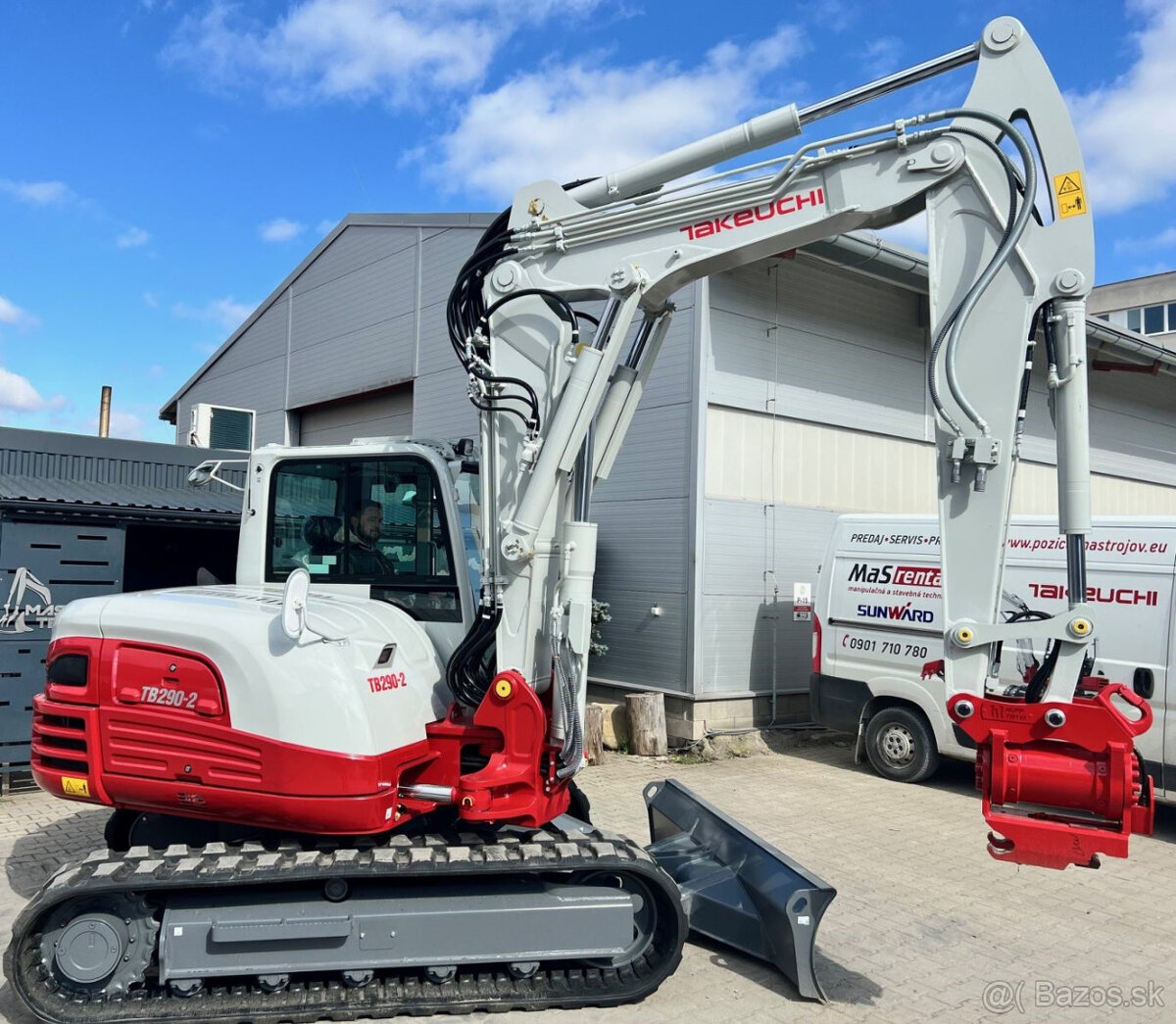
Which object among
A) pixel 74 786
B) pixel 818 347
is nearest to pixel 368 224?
pixel 818 347

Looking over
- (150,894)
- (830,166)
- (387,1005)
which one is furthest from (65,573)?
(830,166)

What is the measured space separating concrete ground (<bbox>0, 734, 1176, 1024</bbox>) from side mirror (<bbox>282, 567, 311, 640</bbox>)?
2.01m

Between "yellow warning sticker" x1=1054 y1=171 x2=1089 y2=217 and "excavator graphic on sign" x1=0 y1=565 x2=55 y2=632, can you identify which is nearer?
"yellow warning sticker" x1=1054 y1=171 x2=1089 y2=217

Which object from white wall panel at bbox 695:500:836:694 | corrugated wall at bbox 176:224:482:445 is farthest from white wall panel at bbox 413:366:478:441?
white wall panel at bbox 695:500:836:694

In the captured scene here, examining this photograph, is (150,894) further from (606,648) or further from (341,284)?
(341,284)

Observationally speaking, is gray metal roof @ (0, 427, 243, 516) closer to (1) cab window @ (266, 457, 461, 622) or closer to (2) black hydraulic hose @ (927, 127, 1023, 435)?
(1) cab window @ (266, 457, 461, 622)

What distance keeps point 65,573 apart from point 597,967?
6.70m

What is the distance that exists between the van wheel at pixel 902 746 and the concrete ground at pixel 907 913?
222 mm

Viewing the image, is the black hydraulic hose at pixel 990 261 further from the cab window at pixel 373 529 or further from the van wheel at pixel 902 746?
the van wheel at pixel 902 746

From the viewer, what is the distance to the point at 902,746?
933 centimetres

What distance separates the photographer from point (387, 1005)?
428 centimetres

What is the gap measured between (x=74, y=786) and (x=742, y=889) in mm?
3321

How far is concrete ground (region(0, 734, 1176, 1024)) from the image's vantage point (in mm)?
4508

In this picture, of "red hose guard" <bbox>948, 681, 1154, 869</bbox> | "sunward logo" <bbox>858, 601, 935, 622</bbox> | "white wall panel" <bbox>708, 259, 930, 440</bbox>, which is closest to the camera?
"red hose guard" <bbox>948, 681, 1154, 869</bbox>
